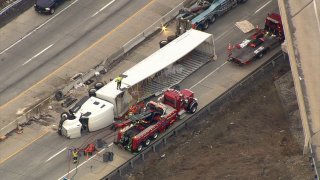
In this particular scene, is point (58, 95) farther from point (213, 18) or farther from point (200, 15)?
→ point (213, 18)

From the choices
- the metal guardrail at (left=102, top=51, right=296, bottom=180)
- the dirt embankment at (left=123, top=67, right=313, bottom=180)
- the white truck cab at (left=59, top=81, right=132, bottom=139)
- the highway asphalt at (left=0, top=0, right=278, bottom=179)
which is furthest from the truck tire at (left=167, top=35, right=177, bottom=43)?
the white truck cab at (left=59, top=81, right=132, bottom=139)

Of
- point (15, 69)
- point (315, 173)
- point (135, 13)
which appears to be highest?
point (135, 13)

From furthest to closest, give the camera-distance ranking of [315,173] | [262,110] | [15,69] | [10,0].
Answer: [10,0] < [15,69] < [262,110] < [315,173]

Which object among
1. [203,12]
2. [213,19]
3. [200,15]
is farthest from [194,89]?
[213,19]

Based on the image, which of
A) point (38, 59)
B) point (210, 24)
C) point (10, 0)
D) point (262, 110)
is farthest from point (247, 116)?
point (10, 0)

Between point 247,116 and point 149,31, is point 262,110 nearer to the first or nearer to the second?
point 247,116

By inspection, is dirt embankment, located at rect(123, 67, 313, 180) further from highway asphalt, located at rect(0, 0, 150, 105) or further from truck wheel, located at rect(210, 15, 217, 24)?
highway asphalt, located at rect(0, 0, 150, 105)
